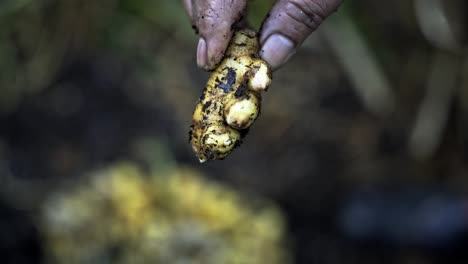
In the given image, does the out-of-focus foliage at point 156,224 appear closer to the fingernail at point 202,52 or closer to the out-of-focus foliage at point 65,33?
the out-of-focus foliage at point 65,33

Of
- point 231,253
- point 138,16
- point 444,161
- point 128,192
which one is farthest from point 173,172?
point 444,161

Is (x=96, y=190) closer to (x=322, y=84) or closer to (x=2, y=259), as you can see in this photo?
(x=2, y=259)

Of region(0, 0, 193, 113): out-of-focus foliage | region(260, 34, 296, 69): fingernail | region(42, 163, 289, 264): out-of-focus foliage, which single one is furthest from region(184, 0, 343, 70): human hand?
Answer: region(0, 0, 193, 113): out-of-focus foliage

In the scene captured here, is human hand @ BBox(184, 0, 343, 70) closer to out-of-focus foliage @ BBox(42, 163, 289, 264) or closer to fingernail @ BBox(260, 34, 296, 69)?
fingernail @ BBox(260, 34, 296, 69)

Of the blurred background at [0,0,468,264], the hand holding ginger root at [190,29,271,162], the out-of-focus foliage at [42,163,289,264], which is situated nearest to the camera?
the hand holding ginger root at [190,29,271,162]

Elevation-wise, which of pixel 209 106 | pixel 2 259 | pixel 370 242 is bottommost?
pixel 2 259

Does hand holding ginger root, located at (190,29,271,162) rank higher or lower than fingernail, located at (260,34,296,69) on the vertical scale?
lower

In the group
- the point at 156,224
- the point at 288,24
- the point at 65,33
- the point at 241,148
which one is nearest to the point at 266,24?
the point at 288,24

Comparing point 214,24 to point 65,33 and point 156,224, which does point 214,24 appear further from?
point 65,33
